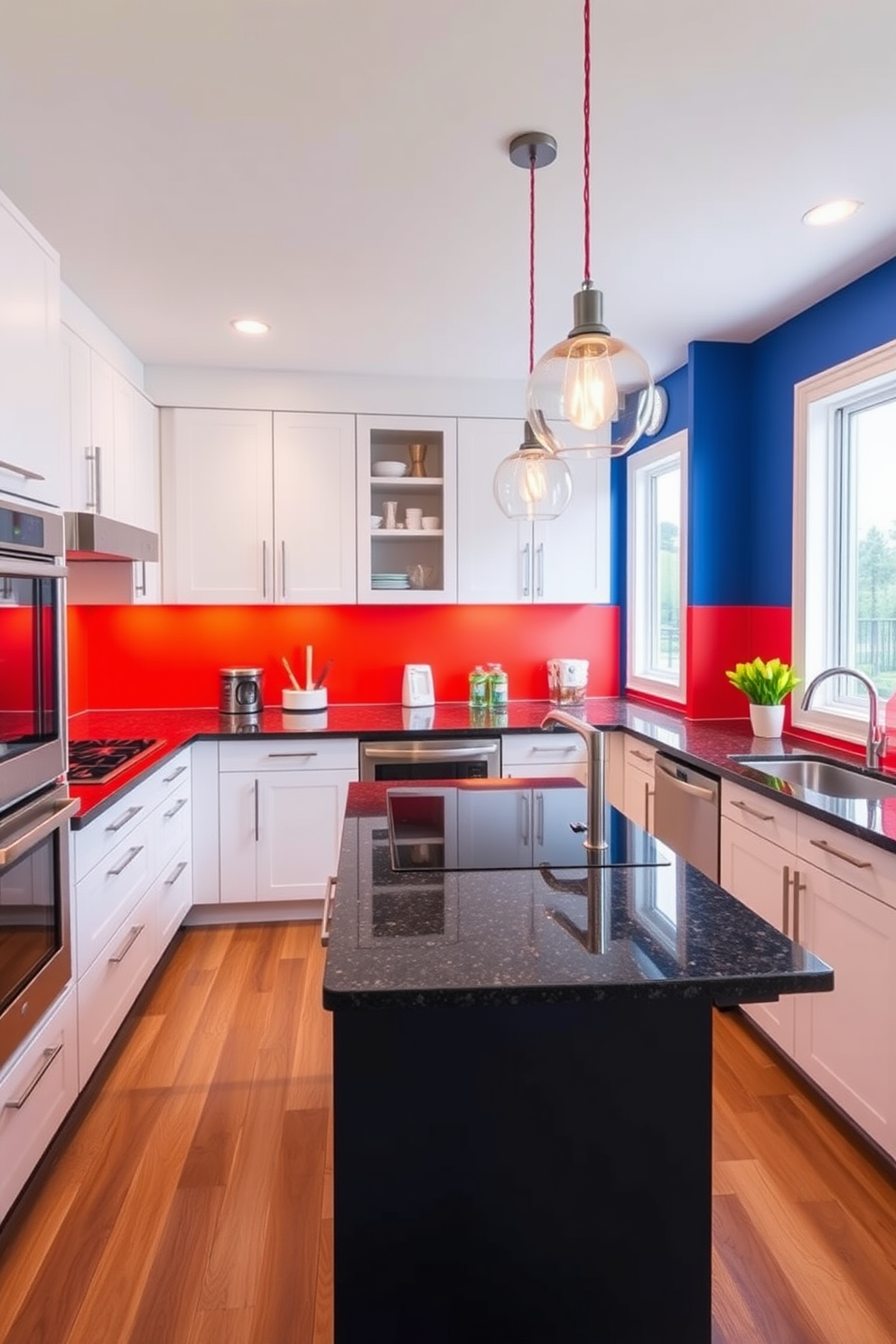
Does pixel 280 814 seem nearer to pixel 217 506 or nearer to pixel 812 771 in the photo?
pixel 217 506

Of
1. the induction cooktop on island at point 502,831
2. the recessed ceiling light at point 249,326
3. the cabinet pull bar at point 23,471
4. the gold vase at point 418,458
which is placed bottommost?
the induction cooktop on island at point 502,831

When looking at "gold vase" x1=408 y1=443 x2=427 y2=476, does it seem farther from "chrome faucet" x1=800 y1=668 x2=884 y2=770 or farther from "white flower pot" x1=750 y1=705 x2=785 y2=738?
"chrome faucet" x1=800 y1=668 x2=884 y2=770

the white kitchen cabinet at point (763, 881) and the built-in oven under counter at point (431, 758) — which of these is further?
the built-in oven under counter at point (431, 758)

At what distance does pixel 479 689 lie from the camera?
13.4 ft

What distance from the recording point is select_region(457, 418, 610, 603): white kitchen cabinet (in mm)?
3918

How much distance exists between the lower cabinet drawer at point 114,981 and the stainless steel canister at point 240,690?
114 cm

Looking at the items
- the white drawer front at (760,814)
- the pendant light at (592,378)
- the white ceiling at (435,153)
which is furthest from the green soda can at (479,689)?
the pendant light at (592,378)

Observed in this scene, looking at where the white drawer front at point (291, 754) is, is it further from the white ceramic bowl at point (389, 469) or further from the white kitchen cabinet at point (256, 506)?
the white ceramic bowl at point (389, 469)

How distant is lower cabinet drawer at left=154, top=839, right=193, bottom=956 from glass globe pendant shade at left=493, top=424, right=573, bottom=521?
1.93m

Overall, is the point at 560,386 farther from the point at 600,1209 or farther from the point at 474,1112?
the point at 600,1209

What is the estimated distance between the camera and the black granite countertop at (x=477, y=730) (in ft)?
7.30

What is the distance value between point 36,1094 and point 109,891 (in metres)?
0.62

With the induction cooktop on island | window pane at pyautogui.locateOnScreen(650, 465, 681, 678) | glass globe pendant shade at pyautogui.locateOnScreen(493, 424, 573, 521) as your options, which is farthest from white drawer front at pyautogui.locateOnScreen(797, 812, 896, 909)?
window pane at pyautogui.locateOnScreen(650, 465, 681, 678)

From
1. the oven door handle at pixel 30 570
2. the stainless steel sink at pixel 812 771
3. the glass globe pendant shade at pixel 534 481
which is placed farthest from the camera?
the stainless steel sink at pixel 812 771
